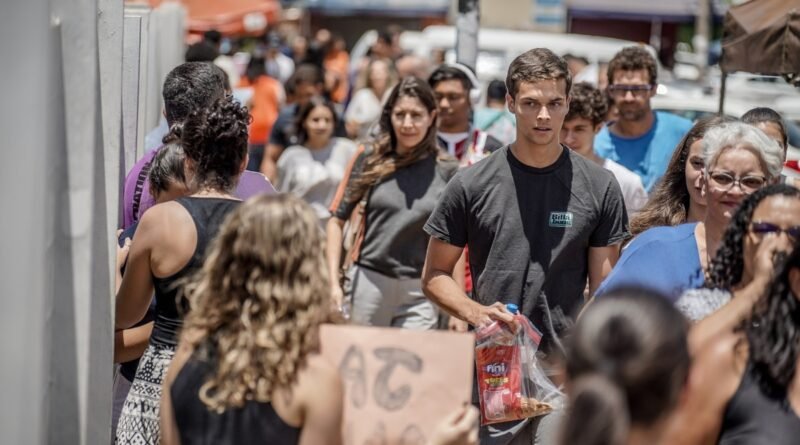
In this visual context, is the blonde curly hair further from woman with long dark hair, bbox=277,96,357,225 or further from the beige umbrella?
woman with long dark hair, bbox=277,96,357,225

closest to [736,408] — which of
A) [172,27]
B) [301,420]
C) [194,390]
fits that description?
[301,420]

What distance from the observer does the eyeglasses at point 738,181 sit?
4.54m

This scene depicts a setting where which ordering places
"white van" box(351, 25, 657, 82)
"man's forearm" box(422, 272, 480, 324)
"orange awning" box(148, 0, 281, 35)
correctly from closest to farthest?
"man's forearm" box(422, 272, 480, 324)
"white van" box(351, 25, 657, 82)
"orange awning" box(148, 0, 281, 35)

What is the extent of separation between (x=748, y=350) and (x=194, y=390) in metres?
1.37

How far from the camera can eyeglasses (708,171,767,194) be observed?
4.54m

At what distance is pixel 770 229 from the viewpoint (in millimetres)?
3693

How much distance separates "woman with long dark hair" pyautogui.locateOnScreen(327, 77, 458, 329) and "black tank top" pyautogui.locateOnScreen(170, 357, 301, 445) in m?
3.70

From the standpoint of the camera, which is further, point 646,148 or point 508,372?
point 646,148

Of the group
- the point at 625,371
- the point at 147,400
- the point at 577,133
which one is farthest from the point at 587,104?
the point at 625,371

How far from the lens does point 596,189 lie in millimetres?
5383

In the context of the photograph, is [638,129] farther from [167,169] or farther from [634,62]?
[167,169]

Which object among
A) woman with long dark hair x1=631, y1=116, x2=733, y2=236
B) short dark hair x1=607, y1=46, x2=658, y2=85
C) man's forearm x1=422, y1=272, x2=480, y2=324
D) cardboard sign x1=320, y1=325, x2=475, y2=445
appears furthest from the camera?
short dark hair x1=607, y1=46, x2=658, y2=85

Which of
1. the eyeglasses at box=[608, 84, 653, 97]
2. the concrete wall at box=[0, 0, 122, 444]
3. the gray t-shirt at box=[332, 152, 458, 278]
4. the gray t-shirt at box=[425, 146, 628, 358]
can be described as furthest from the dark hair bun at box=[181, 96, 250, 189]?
the eyeglasses at box=[608, 84, 653, 97]

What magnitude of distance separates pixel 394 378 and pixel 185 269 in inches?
46.7
